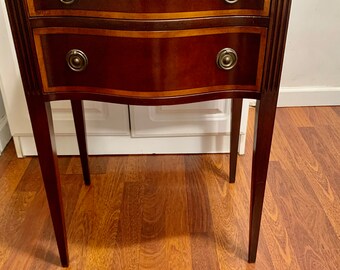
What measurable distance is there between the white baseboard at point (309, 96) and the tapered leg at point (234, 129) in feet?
2.23

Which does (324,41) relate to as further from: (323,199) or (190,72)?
(190,72)

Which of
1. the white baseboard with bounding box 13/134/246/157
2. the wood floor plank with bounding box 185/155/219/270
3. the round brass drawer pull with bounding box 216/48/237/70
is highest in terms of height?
the round brass drawer pull with bounding box 216/48/237/70

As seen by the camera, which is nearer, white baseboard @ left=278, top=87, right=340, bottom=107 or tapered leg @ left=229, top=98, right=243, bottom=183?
tapered leg @ left=229, top=98, right=243, bottom=183

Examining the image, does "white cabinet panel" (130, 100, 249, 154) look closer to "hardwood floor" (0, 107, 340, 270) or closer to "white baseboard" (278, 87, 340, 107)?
"hardwood floor" (0, 107, 340, 270)

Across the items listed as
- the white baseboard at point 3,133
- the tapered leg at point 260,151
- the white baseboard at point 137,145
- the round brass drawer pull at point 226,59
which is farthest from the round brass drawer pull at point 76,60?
the white baseboard at point 3,133

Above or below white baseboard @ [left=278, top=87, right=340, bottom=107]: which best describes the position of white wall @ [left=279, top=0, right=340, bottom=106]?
above

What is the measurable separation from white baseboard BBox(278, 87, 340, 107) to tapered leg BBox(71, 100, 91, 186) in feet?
3.30

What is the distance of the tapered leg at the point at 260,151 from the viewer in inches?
31.2

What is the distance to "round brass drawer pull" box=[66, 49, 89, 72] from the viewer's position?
72 cm

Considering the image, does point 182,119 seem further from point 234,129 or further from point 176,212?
point 176,212

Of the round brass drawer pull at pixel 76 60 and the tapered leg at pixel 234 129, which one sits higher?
the round brass drawer pull at pixel 76 60

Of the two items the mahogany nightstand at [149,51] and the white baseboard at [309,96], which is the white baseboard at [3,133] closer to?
the mahogany nightstand at [149,51]

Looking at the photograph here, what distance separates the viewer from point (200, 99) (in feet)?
2.55

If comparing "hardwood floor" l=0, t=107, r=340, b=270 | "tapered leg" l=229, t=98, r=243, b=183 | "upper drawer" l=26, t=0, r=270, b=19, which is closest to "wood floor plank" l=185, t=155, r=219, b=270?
"hardwood floor" l=0, t=107, r=340, b=270
